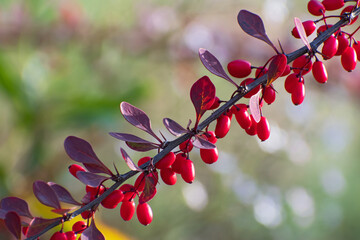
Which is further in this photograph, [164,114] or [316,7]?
[164,114]

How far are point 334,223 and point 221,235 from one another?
57cm

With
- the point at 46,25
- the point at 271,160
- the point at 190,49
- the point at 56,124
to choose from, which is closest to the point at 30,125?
the point at 56,124

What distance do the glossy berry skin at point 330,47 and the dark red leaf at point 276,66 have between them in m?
0.05

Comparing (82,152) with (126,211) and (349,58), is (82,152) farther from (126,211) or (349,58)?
(349,58)

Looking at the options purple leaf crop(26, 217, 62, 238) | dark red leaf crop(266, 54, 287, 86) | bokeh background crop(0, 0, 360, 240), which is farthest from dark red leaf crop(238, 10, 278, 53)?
bokeh background crop(0, 0, 360, 240)

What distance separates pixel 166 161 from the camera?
15.6 inches

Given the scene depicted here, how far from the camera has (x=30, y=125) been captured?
5.48 feet

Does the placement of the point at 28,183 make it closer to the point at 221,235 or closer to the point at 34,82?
the point at 34,82

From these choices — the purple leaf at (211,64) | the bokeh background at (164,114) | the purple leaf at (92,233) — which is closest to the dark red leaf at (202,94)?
the purple leaf at (211,64)

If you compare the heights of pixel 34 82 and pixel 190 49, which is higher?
pixel 190 49

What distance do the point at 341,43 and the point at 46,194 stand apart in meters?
0.30

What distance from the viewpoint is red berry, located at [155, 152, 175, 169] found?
1.29 feet

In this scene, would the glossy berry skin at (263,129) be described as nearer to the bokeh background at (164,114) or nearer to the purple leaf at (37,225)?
the purple leaf at (37,225)

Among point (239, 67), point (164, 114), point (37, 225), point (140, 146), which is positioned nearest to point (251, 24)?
point (239, 67)
